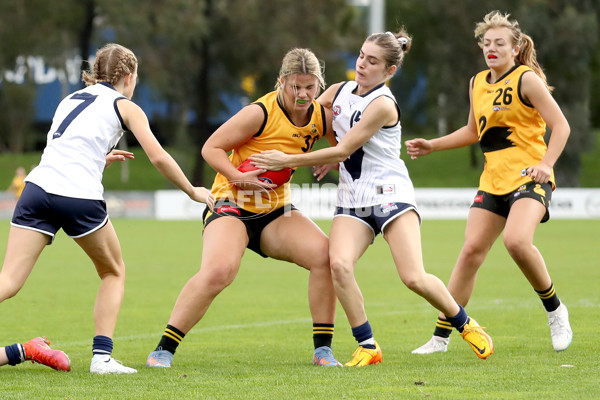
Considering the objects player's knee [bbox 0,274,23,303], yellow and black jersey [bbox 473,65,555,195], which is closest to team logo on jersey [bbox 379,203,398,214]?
yellow and black jersey [bbox 473,65,555,195]

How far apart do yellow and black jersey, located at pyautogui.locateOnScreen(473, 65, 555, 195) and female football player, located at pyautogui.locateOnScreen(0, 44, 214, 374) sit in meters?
2.13

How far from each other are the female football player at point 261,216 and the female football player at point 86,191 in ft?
1.37

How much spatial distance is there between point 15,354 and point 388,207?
2.51m

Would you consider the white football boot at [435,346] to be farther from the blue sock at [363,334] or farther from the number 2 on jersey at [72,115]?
the number 2 on jersey at [72,115]

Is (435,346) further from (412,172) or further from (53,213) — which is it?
(412,172)

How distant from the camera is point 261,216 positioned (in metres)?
6.32

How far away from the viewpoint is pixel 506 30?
6.65 m

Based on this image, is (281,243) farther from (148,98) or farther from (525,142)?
(148,98)

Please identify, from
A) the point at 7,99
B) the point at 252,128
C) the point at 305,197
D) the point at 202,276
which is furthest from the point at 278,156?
the point at 7,99

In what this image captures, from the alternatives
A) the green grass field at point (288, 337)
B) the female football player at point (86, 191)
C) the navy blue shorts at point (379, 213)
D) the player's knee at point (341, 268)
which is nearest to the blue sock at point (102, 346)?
the female football player at point (86, 191)

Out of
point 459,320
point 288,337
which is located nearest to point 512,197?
point 459,320

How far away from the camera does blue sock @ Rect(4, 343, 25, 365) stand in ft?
18.8

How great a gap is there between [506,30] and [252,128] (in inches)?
76.6

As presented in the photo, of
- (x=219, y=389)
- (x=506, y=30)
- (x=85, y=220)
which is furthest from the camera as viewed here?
(x=506, y=30)
